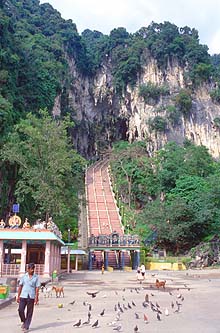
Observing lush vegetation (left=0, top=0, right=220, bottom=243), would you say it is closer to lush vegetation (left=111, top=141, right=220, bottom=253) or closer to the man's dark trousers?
lush vegetation (left=111, top=141, right=220, bottom=253)

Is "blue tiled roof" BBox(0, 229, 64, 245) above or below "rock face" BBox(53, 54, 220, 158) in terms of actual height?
below

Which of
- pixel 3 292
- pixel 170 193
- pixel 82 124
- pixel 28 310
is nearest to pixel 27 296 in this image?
pixel 28 310

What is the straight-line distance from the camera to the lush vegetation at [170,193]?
1268 inches

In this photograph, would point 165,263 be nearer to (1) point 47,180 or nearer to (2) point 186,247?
(2) point 186,247

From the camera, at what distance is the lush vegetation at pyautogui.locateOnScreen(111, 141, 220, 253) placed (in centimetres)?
3222

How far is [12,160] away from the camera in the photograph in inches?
971

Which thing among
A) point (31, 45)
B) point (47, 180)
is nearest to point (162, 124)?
point (31, 45)

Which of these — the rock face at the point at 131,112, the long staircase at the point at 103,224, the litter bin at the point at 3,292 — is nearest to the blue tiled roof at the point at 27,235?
the litter bin at the point at 3,292

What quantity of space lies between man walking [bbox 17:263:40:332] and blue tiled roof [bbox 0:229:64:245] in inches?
457

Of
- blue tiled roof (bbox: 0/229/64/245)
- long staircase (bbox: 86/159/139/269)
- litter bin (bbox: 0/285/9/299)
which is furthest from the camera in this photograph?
long staircase (bbox: 86/159/139/269)

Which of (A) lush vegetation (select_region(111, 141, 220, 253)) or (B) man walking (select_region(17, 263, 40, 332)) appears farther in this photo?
(A) lush vegetation (select_region(111, 141, 220, 253))

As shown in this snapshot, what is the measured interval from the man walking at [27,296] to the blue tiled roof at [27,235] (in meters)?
11.6

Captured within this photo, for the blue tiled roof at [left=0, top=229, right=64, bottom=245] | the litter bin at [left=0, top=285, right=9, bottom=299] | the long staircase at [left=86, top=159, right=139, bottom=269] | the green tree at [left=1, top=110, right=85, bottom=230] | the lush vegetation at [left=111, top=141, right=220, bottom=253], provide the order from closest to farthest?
the litter bin at [left=0, top=285, right=9, bottom=299] → the blue tiled roof at [left=0, top=229, right=64, bottom=245] → the green tree at [left=1, top=110, right=85, bottom=230] → the long staircase at [left=86, top=159, right=139, bottom=269] → the lush vegetation at [left=111, top=141, right=220, bottom=253]

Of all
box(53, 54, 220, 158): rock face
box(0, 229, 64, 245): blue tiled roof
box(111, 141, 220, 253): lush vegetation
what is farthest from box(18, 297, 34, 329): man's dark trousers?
box(53, 54, 220, 158): rock face
